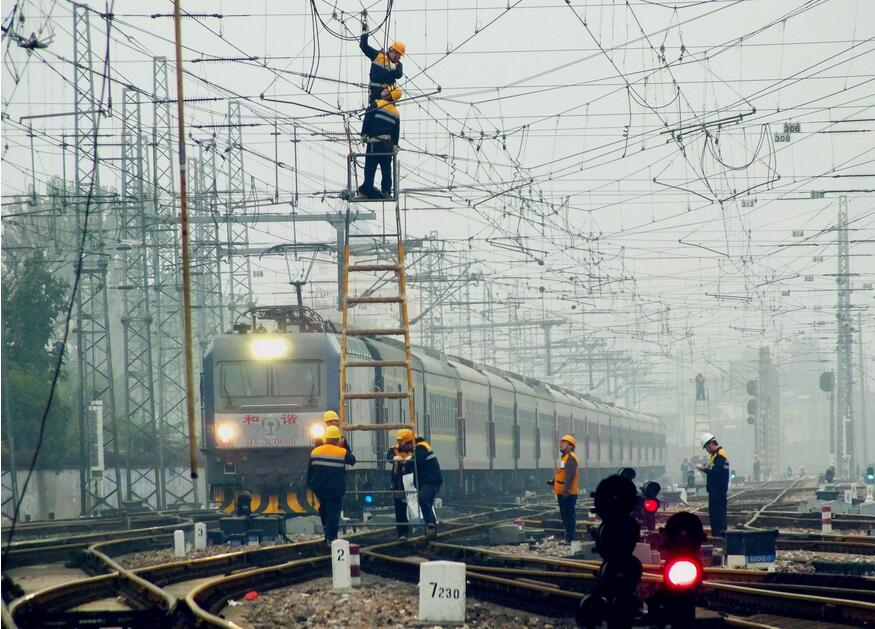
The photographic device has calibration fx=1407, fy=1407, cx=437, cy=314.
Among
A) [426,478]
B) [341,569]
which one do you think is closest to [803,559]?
[426,478]

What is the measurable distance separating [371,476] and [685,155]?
26.9 feet

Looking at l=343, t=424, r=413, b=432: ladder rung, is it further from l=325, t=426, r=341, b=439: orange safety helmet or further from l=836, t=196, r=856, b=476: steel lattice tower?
l=836, t=196, r=856, b=476: steel lattice tower

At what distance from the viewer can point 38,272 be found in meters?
45.0

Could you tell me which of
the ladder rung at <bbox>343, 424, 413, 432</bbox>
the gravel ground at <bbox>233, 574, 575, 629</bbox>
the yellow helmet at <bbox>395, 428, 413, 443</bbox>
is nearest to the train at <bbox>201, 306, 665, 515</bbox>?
the yellow helmet at <bbox>395, 428, 413, 443</bbox>

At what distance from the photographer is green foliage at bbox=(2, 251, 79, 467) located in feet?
136

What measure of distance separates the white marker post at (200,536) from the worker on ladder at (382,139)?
5.29 meters

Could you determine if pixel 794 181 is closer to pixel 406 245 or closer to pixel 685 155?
pixel 685 155

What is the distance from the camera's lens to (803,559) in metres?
17.8

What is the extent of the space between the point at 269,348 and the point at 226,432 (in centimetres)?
155

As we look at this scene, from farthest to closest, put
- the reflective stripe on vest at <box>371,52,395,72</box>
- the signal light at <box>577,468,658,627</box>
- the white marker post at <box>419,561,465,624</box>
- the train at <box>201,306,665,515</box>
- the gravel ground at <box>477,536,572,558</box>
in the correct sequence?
1. the train at <box>201,306,665,515</box>
2. the gravel ground at <box>477,536,572,558</box>
3. the reflective stripe on vest at <box>371,52,395,72</box>
4. the white marker post at <box>419,561,465,624</box>
5. the signal light at <box>577,468,658,627</box>

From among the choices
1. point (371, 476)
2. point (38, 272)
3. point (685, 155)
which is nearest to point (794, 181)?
point (685, 155)

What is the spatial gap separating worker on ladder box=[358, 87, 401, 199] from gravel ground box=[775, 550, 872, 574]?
691cm

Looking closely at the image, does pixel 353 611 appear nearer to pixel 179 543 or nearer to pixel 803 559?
pixel 179 543

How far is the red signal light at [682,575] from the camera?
17.0 feet
